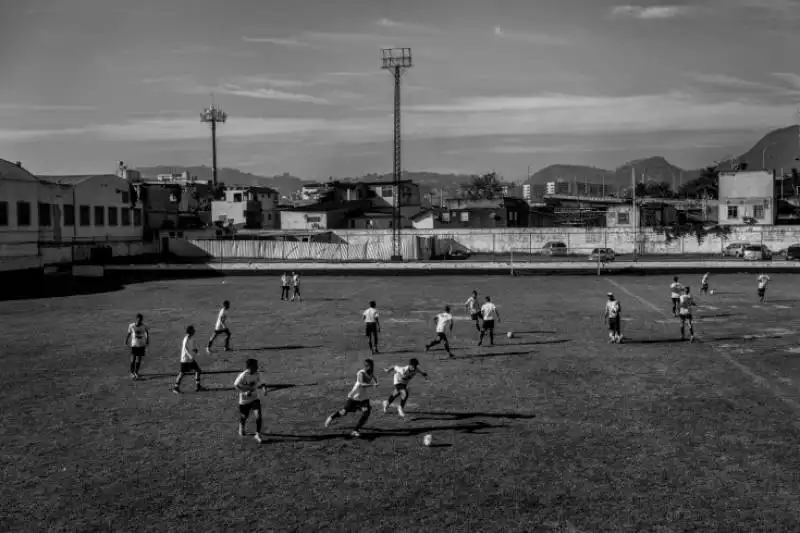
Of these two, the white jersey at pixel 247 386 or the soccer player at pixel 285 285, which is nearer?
the white jersey at pixel 247 386

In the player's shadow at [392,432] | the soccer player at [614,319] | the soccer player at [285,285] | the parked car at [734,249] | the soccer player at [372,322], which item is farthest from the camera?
the parked car at [734,249]

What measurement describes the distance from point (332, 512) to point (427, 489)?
1744 mm

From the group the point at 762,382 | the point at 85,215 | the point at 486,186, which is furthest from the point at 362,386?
the point at 486,186

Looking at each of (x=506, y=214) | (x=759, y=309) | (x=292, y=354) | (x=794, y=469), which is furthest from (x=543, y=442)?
(x=506, y=214)

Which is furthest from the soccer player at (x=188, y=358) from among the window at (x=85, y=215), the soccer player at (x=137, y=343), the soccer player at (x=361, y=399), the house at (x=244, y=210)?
the house at (x=244, y=210)

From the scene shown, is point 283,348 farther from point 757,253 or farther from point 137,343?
point 757,253

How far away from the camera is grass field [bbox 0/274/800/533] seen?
1066cm

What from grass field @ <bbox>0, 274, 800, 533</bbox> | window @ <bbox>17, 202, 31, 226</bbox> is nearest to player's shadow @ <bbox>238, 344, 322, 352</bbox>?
grass field @ <bbox>0, 274, 800, 533</bbox>

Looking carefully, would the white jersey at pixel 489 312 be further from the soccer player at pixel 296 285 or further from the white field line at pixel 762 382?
the soccer player at pixel 296 285

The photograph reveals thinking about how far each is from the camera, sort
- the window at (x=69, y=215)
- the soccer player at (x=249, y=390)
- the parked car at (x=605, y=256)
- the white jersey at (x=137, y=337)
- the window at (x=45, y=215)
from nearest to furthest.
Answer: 1. the soccer player at (x=249, y=390)
2. the white jersey at (x=137, y=337)
3. the window at (x=45, y=215)
4. the window at (x=69, y=215)
5. the parked car at (x=605, y=256)

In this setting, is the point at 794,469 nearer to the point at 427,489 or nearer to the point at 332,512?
the point at 427,489

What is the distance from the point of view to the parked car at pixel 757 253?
63125 millimetres

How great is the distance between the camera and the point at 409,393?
17938mm

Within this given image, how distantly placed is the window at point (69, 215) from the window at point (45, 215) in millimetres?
2563
